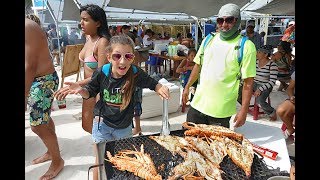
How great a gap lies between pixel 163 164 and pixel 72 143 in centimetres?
289

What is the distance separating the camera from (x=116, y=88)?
229cm

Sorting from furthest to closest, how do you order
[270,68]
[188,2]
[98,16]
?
[188,2] < [270,68] < [98,16]

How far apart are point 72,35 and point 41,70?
50.1ft

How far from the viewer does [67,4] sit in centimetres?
855

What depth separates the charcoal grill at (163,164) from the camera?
171cm

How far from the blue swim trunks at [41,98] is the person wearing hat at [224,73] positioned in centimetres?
163

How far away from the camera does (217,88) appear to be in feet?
8.71

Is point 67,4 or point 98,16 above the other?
point 67,4

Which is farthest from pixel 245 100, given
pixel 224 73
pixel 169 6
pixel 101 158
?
pixel 169 6

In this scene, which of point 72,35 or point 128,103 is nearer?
point 128,103
